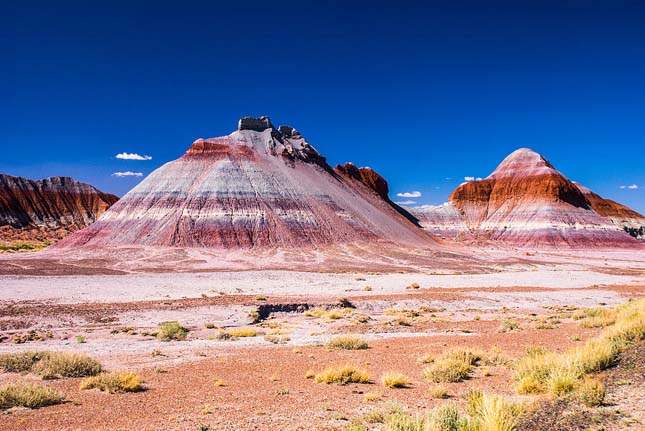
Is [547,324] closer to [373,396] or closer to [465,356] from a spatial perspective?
[465,356]

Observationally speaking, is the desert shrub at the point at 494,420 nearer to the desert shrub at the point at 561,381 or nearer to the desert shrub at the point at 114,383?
the desert shrub at the point at 561,381

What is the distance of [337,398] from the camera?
10.1 m

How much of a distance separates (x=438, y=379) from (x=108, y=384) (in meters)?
7.40

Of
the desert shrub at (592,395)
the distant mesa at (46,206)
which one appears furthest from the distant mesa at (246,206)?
the desert shrub at (592,395)

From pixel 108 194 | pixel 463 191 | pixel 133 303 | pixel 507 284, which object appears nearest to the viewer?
pixel 133 303

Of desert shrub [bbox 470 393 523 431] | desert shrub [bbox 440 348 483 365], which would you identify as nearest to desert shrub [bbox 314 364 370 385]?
desert shrub [bbox 440 348 483 365]

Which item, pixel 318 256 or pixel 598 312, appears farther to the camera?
pixel 318 256

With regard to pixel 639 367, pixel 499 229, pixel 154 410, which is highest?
pixel 499 229

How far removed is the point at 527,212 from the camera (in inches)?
4483

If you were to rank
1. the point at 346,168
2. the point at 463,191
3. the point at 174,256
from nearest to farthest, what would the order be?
the point at 174,256 → the point at 346,168 → the point at 463,191

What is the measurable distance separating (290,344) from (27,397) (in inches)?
346

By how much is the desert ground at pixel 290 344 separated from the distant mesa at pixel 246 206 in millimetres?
34010

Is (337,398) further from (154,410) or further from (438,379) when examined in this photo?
(154,410)

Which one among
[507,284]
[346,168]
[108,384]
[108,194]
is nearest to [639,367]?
[108,384]
